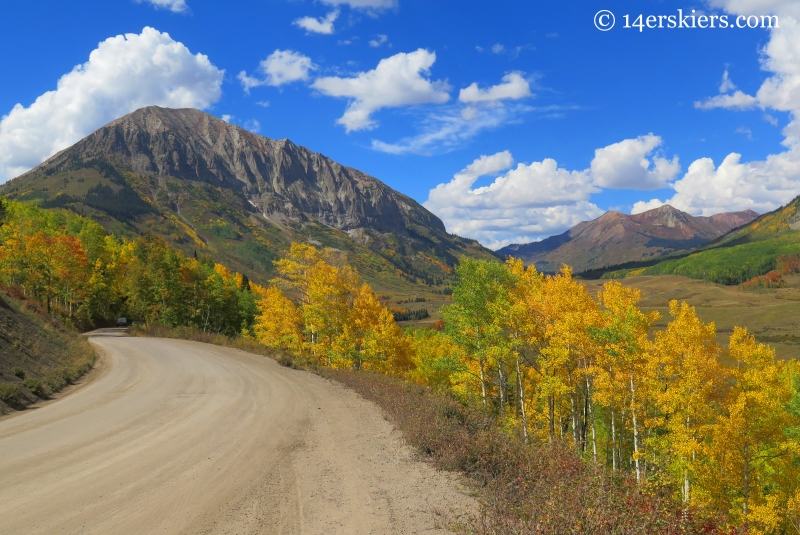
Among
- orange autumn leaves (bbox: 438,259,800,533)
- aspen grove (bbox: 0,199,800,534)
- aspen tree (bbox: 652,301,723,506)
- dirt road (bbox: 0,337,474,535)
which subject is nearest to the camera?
dirt road (bbox: 0,337,474,535)

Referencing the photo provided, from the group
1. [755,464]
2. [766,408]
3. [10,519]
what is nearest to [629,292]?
[766,408]

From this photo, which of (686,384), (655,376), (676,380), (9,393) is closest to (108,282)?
(9,393)

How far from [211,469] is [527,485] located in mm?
7387

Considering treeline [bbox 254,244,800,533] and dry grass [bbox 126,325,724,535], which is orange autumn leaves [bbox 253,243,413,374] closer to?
treeline [bbox 254,244,800,533]

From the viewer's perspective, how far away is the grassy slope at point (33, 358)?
17.3 meters

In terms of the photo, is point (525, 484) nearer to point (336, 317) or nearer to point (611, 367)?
point (611, 367)

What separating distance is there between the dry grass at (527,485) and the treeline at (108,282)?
169 feet

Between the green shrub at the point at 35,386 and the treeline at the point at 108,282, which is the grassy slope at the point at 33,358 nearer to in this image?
the green shrub at the point at 35,386

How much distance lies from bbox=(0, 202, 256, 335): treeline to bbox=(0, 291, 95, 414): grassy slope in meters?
25.1

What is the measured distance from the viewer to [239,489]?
384 inches

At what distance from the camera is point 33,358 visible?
21.8 m

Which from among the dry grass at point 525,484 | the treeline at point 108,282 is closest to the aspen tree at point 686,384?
the dry grass at point 525,484

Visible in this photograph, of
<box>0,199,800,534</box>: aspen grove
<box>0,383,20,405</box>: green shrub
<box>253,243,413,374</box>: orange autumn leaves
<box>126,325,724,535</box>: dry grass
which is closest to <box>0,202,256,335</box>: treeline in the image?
<box>0,199,800,534</box>: aspen grove

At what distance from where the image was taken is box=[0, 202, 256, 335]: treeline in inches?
2128
